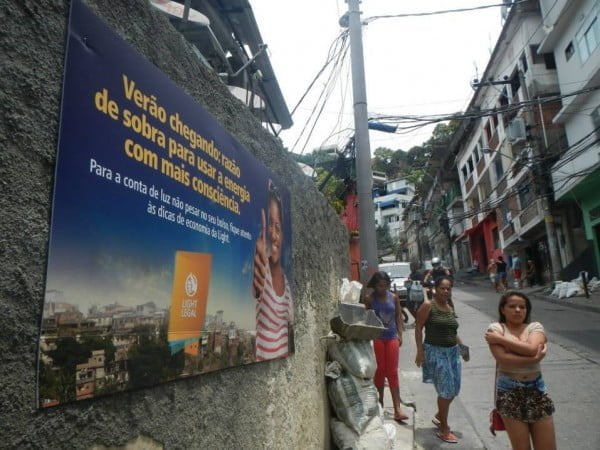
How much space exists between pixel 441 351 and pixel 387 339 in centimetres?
59

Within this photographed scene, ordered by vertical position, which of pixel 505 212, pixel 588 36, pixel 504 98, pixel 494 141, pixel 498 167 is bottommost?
pixel 505 212

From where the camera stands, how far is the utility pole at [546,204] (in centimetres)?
1792

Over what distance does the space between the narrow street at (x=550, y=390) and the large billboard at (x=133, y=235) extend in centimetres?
342

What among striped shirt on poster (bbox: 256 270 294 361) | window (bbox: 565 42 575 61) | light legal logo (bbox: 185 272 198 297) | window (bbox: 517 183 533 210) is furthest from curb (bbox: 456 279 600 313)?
light legal logo (bbox: 185 272 198 297)

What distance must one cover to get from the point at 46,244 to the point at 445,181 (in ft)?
134

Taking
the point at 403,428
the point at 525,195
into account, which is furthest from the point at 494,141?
the point at 403,428

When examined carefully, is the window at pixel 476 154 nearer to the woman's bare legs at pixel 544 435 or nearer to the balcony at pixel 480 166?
the balcony at pixel 480 166

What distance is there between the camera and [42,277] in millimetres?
1163

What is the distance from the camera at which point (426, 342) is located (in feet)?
15.3

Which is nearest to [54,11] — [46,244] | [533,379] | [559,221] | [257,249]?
[46,244]

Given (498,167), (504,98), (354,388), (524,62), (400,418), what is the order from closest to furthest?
(354,388) < (400,418) < (524,62) < (504,98) < (498,167)

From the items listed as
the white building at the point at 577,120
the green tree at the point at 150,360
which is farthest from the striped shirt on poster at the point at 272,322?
the white building at the point at 577,120

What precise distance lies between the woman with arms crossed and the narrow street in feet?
4.14

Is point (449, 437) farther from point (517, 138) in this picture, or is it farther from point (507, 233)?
point (507, 233)
